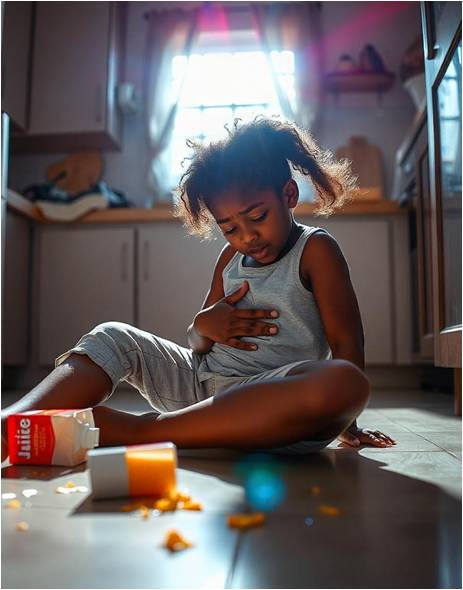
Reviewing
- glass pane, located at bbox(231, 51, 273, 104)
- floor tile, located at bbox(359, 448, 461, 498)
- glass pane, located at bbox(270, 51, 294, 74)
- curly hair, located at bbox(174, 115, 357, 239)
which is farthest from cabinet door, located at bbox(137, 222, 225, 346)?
floor tile, located at bbox(359, 448, 461, 498)

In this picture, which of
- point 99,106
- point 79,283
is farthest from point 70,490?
point 99,106

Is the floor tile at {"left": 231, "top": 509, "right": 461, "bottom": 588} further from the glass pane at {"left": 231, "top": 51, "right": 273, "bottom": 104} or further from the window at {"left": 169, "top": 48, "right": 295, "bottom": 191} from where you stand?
the glass pane at {"left": 231, "top": 51, "right": 273, "bottom": 104}

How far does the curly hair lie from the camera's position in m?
1.33

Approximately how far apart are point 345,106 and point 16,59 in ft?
5.99

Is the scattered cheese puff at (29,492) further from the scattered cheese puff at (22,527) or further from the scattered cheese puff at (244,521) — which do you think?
the scattered cheese puff at (244,521)

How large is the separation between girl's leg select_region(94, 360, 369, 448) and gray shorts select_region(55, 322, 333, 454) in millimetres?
161

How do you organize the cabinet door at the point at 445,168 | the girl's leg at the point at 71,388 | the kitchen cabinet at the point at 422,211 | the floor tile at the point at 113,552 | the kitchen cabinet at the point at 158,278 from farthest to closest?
1. the kitchen cabinet at the point at 158,278
2. the kitchen cabinet at the point at 422,211
3. the cabinet door at the point at 445,168
4. the girl's leg at the point at 71,388
5. the floor tile at the point at 113,552

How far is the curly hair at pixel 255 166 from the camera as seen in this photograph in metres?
1.33

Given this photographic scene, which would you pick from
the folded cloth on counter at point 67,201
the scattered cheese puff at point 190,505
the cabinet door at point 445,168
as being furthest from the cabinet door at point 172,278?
the scattered cheese puff at point 190,505

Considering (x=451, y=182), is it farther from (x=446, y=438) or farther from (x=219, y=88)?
(x=219, y=88)

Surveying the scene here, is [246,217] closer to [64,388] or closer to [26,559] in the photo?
[64,388]

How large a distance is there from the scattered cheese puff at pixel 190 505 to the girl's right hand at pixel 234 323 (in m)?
0.54

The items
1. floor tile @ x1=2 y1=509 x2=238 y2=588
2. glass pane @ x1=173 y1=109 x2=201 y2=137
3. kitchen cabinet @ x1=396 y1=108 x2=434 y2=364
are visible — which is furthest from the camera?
glass pane @ x1=173 y1=109 x2=201 y2=137

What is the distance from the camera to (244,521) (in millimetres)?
684
